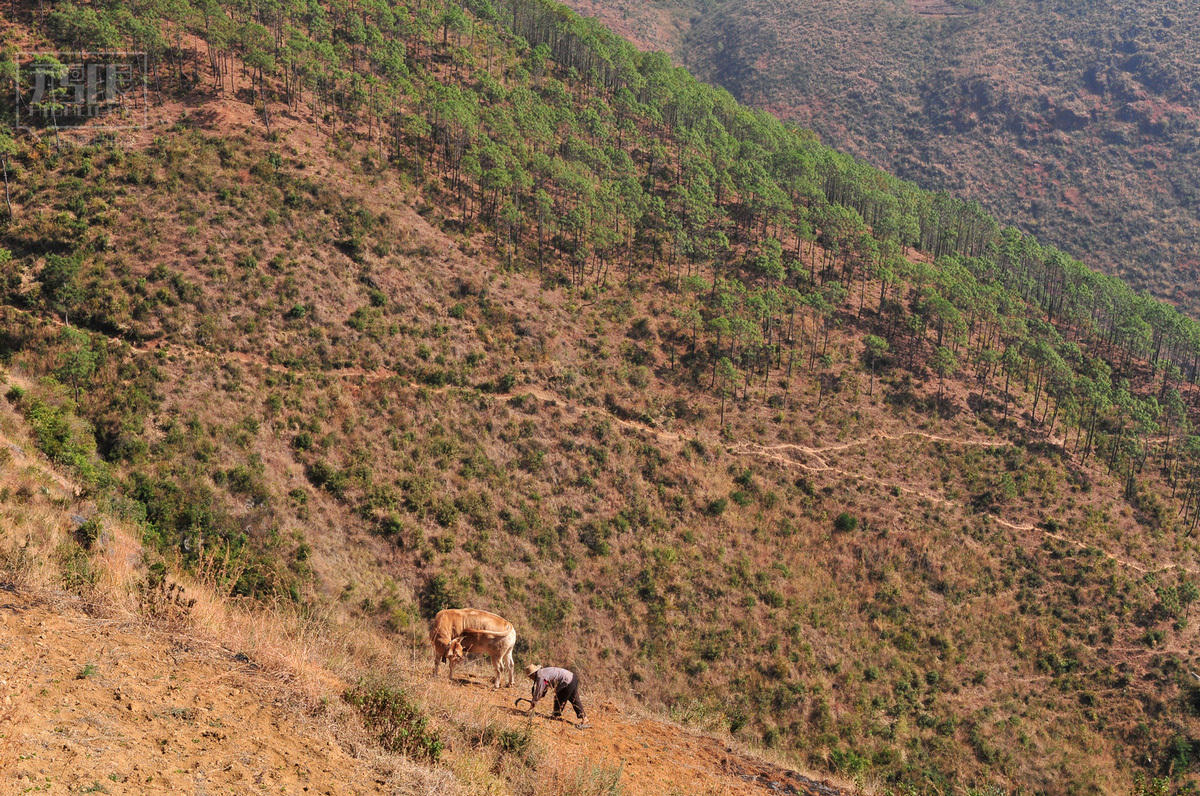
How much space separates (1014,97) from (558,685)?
16695 cm

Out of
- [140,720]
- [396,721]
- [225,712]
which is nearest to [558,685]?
[396,721]

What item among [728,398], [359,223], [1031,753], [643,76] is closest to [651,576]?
[728,398]

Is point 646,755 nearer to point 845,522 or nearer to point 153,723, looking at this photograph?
point 153,723

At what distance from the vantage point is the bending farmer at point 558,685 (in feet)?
37.5

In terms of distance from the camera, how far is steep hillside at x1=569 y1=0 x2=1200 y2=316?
11206 centimetres

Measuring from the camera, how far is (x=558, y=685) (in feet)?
38.1

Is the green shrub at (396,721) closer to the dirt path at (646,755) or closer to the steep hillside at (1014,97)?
the dirt path at (646,755)

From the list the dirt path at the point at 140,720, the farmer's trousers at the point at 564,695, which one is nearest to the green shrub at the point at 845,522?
the farmer's trousers at the point at 564,695

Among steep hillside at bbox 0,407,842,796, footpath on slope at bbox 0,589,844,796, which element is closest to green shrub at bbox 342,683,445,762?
steep hillside at bbox 0,407,842,796

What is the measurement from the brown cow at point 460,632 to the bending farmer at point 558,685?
1403 millimetres

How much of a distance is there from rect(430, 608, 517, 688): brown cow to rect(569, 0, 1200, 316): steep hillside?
120 m

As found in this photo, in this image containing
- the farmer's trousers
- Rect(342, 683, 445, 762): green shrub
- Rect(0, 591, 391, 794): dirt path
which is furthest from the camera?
the farmer's trousers

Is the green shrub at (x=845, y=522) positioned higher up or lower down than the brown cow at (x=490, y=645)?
lower down

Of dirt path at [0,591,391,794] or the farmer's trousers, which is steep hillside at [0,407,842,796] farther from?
the farmer's trousers
